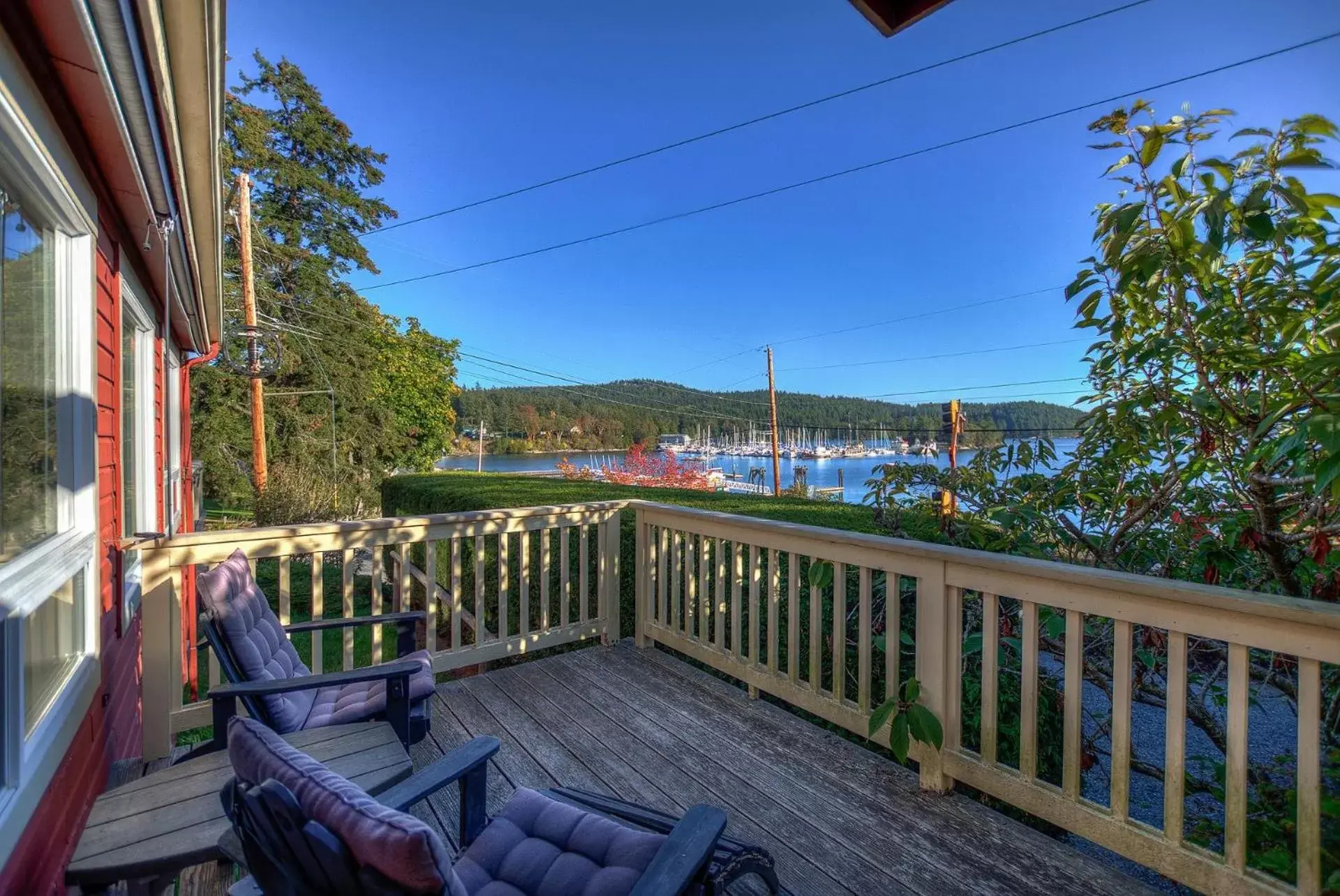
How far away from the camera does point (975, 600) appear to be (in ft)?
10.0

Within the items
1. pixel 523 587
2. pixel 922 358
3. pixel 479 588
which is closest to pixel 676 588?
pixel 523 587

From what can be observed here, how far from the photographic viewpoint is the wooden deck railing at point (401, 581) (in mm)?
2650

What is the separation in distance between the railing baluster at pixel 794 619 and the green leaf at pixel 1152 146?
195 cm


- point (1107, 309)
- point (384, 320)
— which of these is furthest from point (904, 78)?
point (384, 320)

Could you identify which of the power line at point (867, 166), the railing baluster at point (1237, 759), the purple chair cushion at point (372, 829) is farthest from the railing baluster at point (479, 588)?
the power line at point (867, 166)

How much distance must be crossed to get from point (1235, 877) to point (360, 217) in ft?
65.9

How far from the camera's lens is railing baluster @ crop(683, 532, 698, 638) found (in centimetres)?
358

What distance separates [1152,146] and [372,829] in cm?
265

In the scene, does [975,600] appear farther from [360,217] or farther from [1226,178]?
[360,217]

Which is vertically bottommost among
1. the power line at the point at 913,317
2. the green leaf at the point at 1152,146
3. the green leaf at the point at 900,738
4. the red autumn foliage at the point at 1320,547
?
the green leaf at the point at 900,738

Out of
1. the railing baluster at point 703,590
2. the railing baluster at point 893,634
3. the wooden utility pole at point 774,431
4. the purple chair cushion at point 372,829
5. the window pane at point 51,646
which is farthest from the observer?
the wooden utility pole at point 774,431

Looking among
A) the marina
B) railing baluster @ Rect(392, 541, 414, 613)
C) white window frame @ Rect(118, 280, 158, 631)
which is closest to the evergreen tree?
the marina

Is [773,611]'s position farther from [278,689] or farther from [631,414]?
[631,414]

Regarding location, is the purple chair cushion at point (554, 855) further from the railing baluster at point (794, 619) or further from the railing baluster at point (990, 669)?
the railing baluster at point (794, 619)
